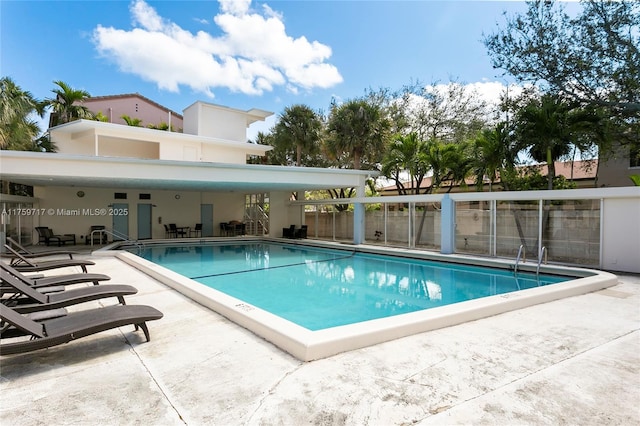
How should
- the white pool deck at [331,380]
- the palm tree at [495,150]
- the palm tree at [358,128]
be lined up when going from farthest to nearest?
the palm tree at [358,128] → the palm tree at [495,150] → the white pool deck at [331,380]

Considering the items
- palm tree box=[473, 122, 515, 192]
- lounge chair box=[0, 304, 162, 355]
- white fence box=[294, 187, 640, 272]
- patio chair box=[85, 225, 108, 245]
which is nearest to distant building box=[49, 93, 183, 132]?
patio chair box=[85, 225, 108, 245]

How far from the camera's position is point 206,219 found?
77.2ft

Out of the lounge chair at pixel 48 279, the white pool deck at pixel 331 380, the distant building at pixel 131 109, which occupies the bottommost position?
the white pool deck at pixel 331 380

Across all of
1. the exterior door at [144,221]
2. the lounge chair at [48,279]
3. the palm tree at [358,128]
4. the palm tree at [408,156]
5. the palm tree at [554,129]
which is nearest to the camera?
the lounge chair at [48,279]

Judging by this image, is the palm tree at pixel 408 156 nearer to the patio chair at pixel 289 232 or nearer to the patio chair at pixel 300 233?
the patio chair at pixel 300 233

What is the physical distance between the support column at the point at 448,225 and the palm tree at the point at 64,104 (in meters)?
20.9

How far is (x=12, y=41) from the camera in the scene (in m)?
12.6

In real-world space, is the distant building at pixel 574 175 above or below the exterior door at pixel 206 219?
above

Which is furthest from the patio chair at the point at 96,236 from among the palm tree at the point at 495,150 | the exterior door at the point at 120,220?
the palm tree at the point at 495,150

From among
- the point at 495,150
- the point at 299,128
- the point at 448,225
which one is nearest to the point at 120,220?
the point at 299,128

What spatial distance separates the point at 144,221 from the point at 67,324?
18.7 metres

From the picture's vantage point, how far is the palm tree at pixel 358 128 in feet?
67.9

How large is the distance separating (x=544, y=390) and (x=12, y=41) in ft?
57.8

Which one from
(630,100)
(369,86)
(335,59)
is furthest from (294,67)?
(630,100)
